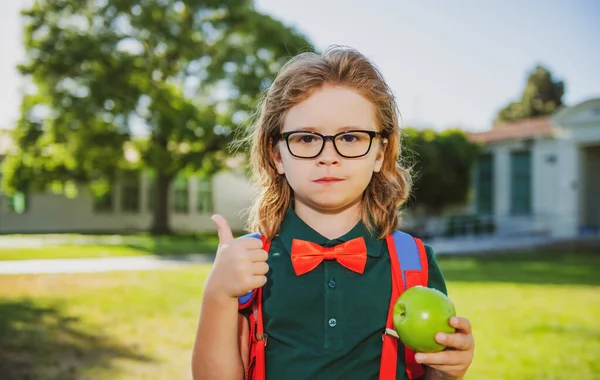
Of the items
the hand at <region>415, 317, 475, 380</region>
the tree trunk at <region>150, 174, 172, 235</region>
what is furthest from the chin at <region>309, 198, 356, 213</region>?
the tree trunk at <region>150, 174, 172, 235</region>

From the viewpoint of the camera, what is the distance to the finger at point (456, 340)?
1883 mm

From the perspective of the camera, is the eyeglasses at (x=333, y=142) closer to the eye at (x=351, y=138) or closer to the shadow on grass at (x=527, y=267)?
the eye at (x=351, y=138)

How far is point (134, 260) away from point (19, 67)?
468 inches

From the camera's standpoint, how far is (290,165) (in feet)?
7.16

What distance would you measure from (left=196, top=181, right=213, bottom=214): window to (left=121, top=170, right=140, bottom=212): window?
157 inches

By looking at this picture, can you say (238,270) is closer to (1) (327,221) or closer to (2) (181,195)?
(1) (327,221)

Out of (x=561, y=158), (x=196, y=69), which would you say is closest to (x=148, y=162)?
(x=196, y=69)

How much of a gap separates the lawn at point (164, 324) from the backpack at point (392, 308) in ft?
9.84

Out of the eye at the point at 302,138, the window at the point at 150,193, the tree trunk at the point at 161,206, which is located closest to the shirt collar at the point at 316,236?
the eye at the point at 302,138

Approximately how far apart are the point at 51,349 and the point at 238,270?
454cm

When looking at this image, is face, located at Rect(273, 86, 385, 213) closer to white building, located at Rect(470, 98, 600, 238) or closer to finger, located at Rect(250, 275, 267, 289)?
finger, located at Rect(250, 275, 267, 289)

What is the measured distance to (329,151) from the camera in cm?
210

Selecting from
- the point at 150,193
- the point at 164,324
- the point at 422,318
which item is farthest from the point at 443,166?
the point at 422,318

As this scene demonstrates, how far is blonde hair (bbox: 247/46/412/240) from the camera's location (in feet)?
7.41
